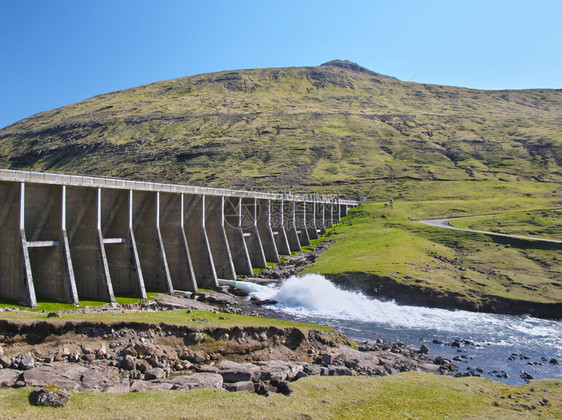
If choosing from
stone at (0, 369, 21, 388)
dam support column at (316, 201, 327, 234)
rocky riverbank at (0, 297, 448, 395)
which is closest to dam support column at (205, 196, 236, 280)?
rocky riverbank at (0, 297, 448, 395)

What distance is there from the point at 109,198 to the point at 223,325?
21958 mm

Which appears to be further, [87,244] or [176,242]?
[176,242]

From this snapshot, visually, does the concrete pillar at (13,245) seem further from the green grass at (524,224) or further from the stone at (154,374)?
the green grass at (524,224)

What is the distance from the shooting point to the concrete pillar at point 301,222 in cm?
8471

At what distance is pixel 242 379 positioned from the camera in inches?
816

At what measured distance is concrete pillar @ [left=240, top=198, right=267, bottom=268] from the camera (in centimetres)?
6438

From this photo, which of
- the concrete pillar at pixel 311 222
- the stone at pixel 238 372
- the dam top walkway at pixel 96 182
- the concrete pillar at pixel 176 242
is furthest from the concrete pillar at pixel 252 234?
the stone at pixel 238 372

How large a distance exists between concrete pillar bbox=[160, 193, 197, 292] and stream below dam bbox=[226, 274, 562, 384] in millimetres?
7580

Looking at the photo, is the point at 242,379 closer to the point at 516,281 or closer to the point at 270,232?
the point at 516,281

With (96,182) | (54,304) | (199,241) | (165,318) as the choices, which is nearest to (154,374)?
(165,318)

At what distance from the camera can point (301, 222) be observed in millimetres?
86625

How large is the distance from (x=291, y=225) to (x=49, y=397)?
218ft

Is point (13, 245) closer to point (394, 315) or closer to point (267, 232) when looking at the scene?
point (394, 315)

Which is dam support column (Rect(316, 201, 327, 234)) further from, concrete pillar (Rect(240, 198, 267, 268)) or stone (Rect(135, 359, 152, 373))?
stone (Rect(135, 359, 152, 373))
